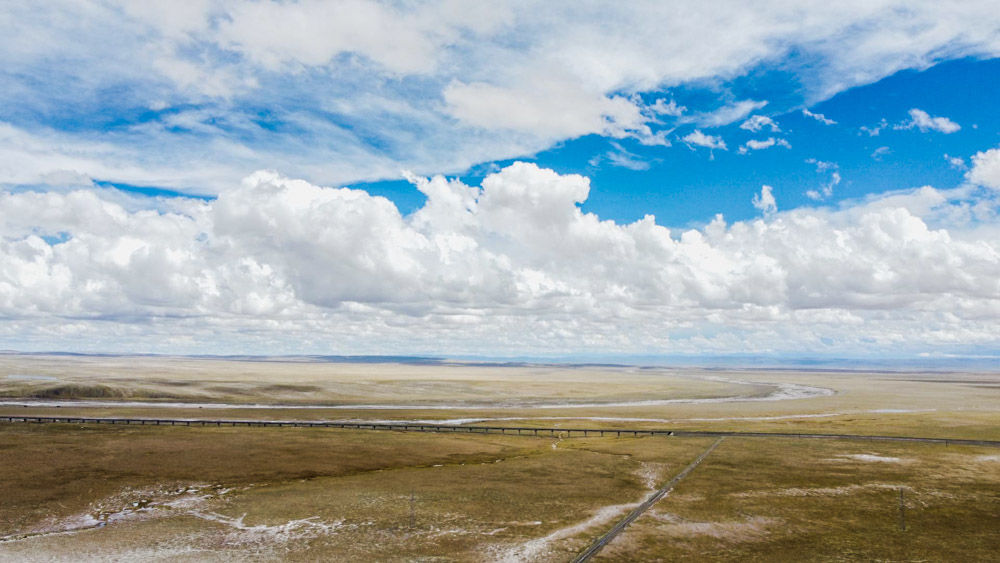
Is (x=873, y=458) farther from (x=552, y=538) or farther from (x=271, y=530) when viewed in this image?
(x=271, y=530)

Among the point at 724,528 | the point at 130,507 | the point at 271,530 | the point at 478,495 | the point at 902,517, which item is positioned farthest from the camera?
the point at 478,495

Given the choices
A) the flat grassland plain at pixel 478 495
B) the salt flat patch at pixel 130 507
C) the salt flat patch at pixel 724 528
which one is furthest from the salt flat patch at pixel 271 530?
the salt flat patch at pixel 724 528

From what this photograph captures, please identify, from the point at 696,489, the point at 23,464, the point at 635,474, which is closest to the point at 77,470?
the point at 23,464

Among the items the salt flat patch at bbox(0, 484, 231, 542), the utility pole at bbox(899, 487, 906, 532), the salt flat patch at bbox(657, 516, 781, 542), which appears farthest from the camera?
the utility pole at bbox(899, 487, 906, 532)

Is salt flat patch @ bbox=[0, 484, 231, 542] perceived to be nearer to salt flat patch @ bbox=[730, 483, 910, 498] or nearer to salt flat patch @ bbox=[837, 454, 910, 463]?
salt flat patch @ bbox=[730, 483, 910, 498]

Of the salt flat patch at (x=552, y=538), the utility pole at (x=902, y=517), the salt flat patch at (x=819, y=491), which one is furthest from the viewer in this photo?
the salt flat patch at (x=819, y=491)

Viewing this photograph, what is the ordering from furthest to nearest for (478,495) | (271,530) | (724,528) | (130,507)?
(478,495) < (130,507) < (724,528) < (271,530)

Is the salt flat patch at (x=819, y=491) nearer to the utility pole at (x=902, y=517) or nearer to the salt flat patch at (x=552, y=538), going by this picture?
the utility pole at (x=902, y=517)

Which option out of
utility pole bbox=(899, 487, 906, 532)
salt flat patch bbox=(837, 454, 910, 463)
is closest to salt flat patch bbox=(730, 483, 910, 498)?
utility pole bbox=(899, 487, 906, 532)

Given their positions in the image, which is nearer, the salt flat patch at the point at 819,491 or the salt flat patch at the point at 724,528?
the salt flat patch at the point at 724,528

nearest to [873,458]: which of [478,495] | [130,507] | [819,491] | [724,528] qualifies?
[819,491]

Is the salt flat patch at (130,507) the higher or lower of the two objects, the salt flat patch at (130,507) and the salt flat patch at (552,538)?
the lower
